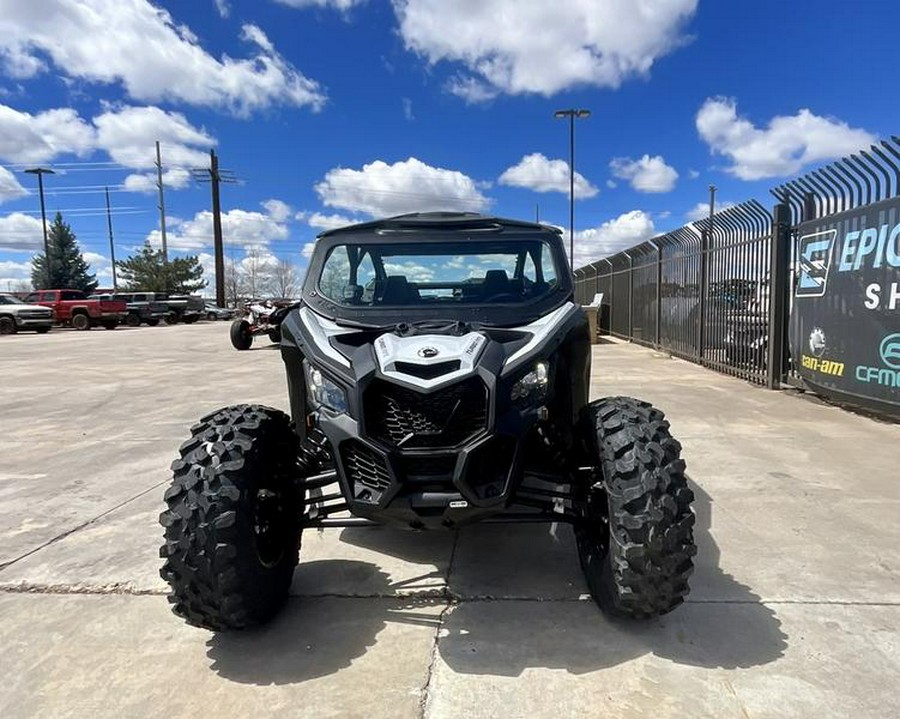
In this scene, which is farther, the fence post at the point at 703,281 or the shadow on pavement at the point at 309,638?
the fence post at the point at 703,281

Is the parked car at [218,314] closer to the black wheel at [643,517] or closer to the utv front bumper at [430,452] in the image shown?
the utv front bumper at [430,452]

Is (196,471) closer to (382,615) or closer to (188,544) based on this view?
(188,544)

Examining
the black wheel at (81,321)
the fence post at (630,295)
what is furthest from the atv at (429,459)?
the black wheel at (81,321)

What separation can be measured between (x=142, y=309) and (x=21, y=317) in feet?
19.5

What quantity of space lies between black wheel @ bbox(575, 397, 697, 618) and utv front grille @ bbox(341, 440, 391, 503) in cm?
97

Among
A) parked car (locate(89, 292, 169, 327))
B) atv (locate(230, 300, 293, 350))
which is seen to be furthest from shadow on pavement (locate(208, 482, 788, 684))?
parked car (locate(89, 292, 169, 327))

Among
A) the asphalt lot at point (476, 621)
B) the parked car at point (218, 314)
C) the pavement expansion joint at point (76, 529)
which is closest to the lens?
the asphalt lot at point (476, 621)

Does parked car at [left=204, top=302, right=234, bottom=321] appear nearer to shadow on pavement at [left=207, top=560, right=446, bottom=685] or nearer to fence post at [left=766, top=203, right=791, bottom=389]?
fence post at [left=766, top=203, right=791, bottom=389]

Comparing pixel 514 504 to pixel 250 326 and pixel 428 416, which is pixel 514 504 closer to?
pixel 428 416

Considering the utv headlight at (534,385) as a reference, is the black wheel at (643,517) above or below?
below

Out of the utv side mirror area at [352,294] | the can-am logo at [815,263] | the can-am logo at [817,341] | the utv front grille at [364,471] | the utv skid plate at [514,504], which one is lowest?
the utv skid plate at [514,504]

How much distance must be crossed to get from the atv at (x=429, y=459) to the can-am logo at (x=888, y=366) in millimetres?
4960

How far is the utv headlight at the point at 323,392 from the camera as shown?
2891 mm

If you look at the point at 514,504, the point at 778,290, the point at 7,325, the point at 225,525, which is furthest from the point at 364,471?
the point at 7,325
